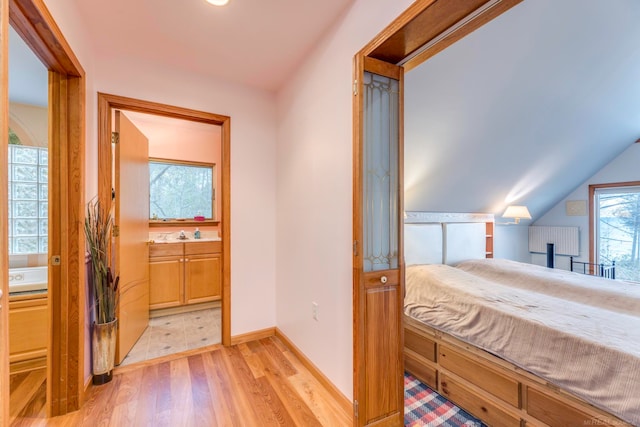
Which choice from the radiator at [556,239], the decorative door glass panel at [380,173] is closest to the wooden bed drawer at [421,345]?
the decorative door glass panel at [380,173]

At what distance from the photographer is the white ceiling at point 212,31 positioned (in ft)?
4.99

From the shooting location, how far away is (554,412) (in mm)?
1249

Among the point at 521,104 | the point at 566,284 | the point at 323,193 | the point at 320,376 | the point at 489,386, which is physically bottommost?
the point at 320,376

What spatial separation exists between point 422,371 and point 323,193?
151 centimetres

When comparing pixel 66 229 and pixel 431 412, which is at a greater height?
pixel 66 229

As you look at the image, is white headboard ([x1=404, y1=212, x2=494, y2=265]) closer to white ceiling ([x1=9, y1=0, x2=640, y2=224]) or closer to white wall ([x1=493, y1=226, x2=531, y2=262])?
white ceiling ([x1=9, y1=0, x2=640, y2=224])

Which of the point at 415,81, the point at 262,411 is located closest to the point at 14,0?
the point at 415,81

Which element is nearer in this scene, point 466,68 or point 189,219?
point 466,68

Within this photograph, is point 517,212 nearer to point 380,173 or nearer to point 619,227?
point 619,227

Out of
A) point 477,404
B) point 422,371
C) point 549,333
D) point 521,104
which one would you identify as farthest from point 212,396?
point 521,104

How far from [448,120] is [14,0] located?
2.63 m

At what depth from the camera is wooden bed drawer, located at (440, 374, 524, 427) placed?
1.41m

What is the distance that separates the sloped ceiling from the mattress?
3.94 feet

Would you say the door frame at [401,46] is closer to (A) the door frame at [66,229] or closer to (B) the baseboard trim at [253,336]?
(B) the baseboard trim at [253,336]
